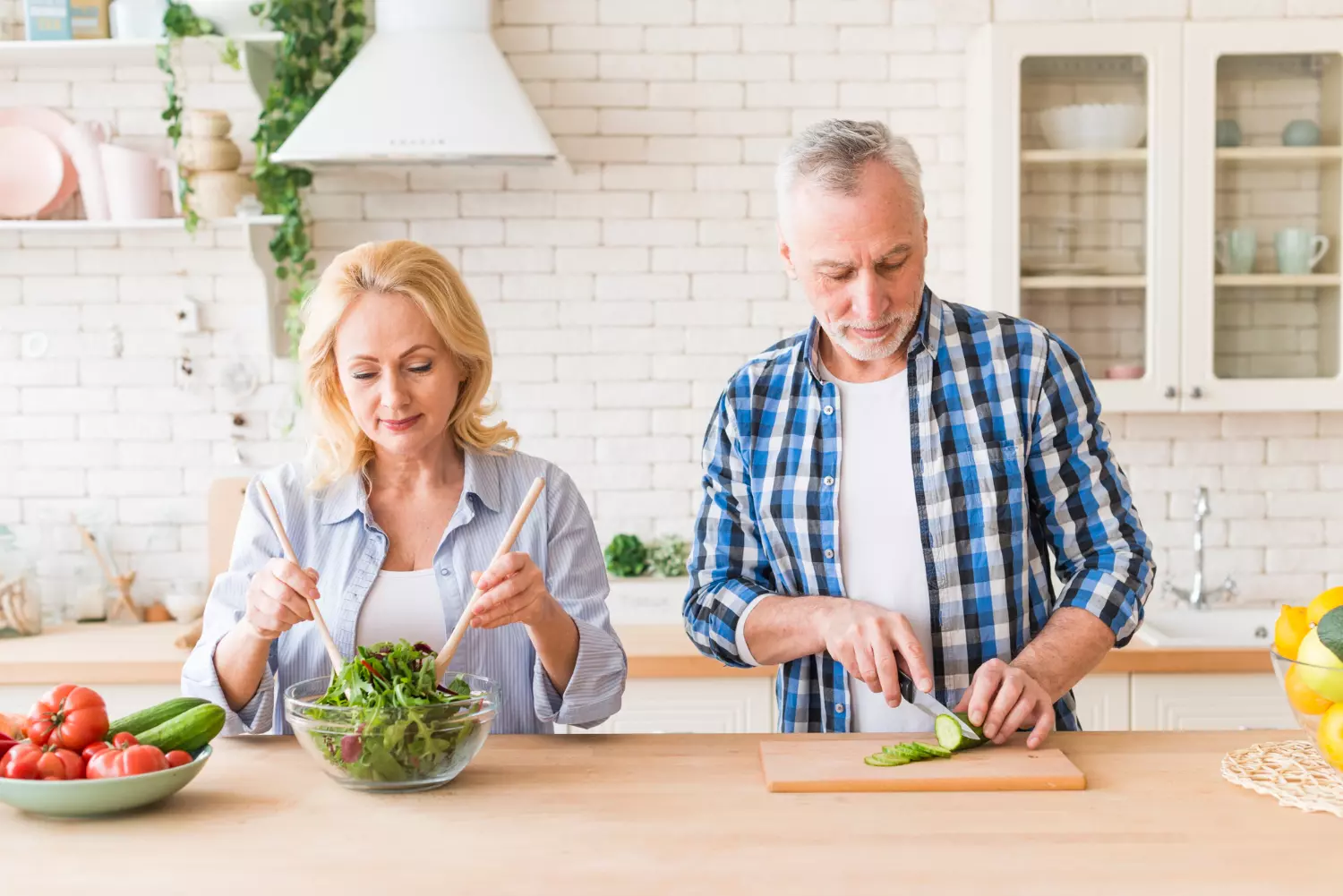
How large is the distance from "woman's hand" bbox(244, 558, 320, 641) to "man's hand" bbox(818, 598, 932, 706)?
2.34 ft

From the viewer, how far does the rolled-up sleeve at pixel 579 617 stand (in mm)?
1940

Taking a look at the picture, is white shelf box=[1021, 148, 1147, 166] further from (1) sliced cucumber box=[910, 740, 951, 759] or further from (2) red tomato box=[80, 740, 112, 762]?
(2) red tomato box=[80, 740, 112, 762]

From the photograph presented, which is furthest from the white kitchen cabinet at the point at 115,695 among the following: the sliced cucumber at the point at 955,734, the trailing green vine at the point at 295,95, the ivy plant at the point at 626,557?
the sliced cucumber at the point at 955,734

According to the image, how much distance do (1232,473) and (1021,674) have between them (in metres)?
2.33

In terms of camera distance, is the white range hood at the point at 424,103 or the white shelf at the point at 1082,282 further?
the white shelf at the point at 1082,282

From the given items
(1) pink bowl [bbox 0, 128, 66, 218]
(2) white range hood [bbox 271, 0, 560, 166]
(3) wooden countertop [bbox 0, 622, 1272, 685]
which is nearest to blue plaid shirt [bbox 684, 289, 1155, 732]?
(3) wooden countertop [bbox 0, 622, 1272, 685]

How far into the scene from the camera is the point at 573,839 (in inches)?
57.7

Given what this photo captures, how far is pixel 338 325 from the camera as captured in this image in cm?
199

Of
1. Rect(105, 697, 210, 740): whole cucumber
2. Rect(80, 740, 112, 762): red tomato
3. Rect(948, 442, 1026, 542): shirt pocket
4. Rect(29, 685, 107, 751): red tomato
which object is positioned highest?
Rect(948, 442, 1026, 542): shirt pocket

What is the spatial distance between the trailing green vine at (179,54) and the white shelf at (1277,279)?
2677mm

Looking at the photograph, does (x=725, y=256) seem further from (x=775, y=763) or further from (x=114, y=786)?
(x=114, y=786)

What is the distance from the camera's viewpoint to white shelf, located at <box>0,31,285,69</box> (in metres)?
3.44

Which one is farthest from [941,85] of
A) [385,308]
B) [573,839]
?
[573,839]

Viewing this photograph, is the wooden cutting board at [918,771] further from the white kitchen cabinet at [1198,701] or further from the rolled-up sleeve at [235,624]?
the white kitchen cabinet at [1198,701]
